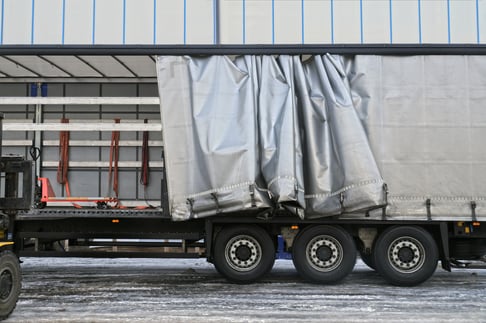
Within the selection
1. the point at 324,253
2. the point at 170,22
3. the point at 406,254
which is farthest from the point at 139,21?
the point at 406,254

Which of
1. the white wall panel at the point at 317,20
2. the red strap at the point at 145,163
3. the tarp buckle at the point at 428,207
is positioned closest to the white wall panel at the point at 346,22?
the white wall panel at the point at 317,20

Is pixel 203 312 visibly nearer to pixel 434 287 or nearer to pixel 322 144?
pixel 322 144

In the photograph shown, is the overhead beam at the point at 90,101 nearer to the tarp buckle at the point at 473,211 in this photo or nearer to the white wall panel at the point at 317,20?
the white wall panel at the point at 317,20

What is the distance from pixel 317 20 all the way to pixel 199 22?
9.04 ft

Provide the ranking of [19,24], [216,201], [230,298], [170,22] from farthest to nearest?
[19,24] < [170,22] < [216,201] < [230,298]

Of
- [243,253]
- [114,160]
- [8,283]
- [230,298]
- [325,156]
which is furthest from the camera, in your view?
[114,160]

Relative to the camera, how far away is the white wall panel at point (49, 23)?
11.9 m

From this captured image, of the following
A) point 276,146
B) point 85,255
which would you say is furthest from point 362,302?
point 85,255

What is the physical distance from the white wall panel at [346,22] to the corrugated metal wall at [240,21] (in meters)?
0.02

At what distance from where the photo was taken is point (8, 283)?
20.9 ft

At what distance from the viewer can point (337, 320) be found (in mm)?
6457

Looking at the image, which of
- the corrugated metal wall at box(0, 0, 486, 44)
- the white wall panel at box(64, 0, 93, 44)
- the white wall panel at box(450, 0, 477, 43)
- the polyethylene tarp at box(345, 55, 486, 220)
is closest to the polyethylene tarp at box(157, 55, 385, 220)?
the polyethylene tarp at box(345, 55, 486, 220)

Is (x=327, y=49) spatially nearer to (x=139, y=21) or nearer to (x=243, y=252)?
(x=243, y=252)

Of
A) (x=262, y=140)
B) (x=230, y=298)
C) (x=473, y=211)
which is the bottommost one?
(x=230, y=298)
